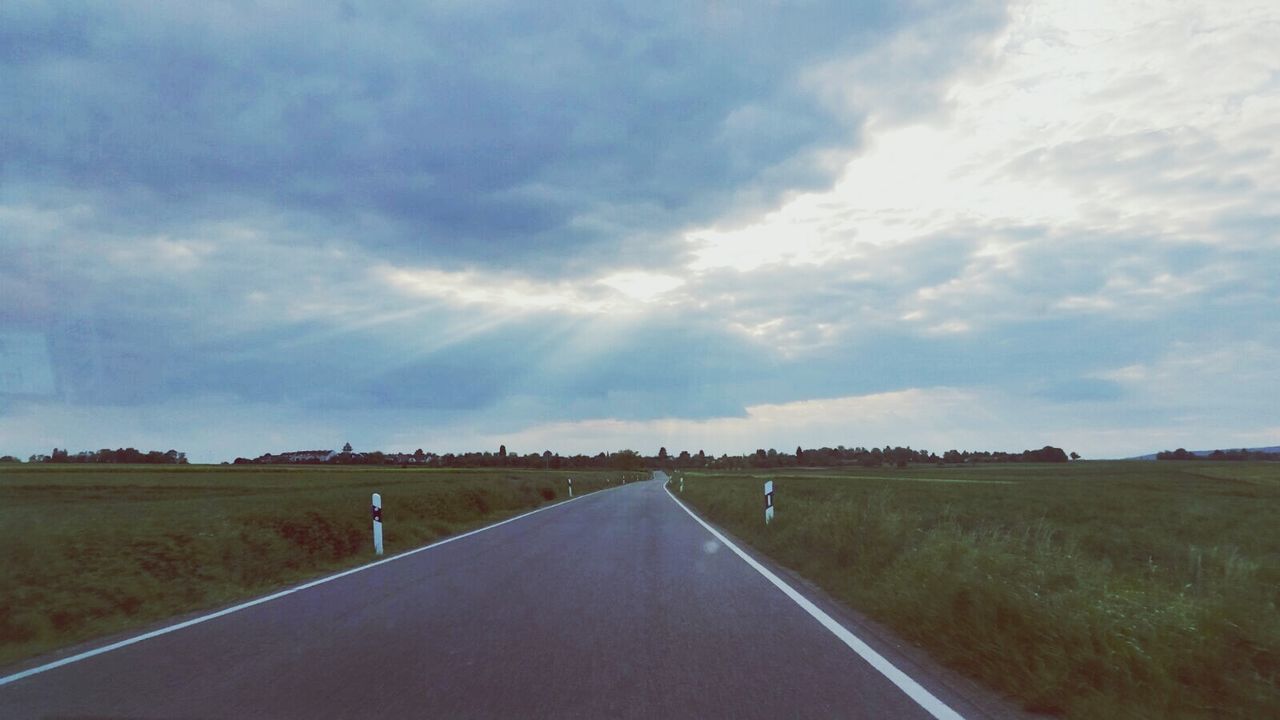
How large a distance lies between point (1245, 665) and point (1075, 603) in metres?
1.23

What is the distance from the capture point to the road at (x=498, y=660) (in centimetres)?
446

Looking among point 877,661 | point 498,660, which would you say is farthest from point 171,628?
point 877,661

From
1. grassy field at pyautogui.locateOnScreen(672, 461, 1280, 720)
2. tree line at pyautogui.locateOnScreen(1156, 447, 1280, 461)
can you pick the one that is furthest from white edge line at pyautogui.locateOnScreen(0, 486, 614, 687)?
tree line at pyautogui.locateOnScreen(1156, 447, 1280, 461)

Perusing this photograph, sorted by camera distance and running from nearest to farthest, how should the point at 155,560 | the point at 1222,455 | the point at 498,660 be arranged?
the point at 498,660 → the point at 155,560 → the point at 1222,455

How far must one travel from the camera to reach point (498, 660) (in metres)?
5.47

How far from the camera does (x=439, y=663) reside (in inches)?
213

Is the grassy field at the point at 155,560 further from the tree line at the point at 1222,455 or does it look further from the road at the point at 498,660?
the tree line at the point at 1222,455

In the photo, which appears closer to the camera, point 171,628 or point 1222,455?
point 171,628

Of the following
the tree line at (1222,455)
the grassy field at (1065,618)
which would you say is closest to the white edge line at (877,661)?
the grassy field at (1065,618)

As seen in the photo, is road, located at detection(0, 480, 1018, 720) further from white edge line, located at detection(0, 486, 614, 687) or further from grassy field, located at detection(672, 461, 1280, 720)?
grassy field, located at detection(672, 461, 1280, 720)

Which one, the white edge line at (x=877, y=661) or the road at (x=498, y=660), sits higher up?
the road at (x=498, y=660)

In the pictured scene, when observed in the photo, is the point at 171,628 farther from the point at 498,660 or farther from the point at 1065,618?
the point at 1065,618

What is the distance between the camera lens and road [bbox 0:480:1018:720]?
14.6 feet

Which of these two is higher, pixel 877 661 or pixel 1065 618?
pixel 1065 618
